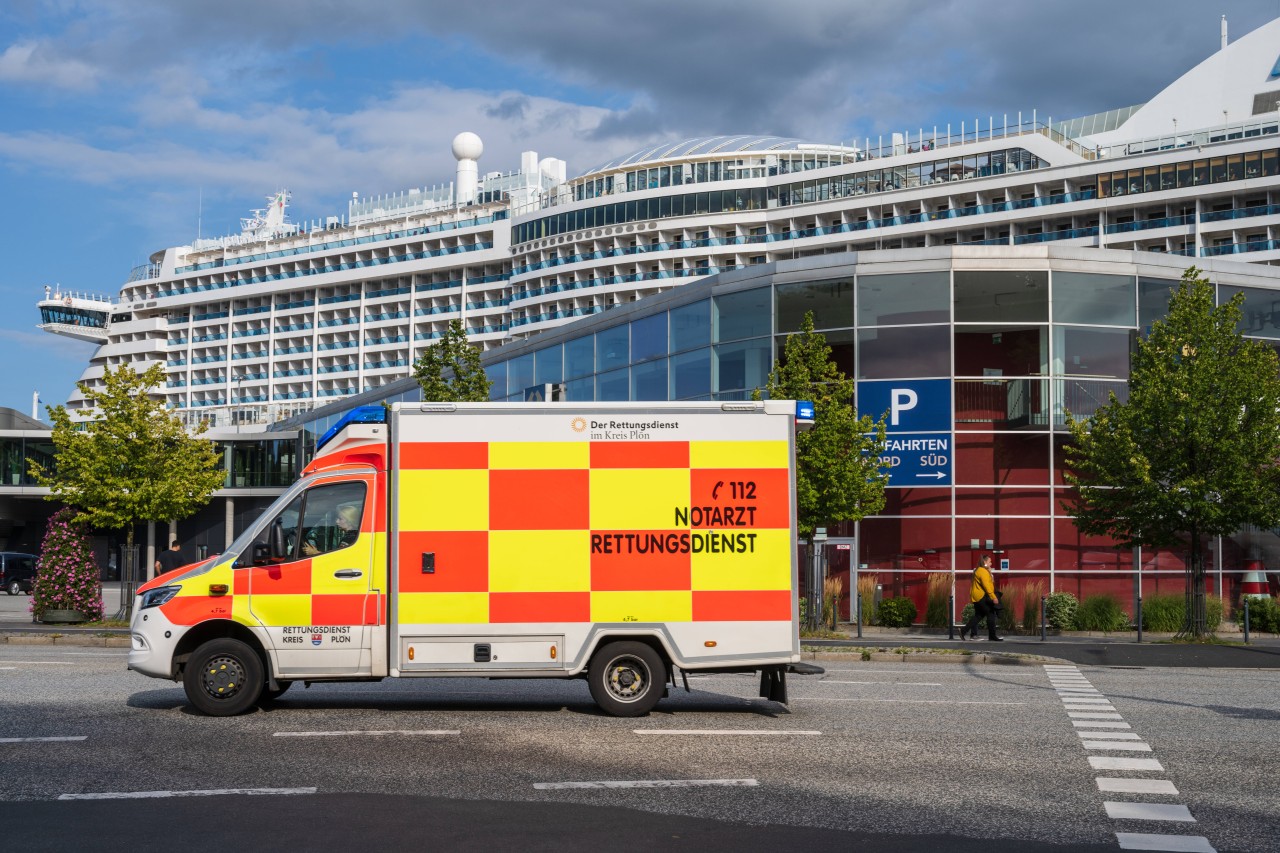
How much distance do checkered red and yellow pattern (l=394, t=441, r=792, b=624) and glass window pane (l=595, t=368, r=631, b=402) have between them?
81.6 ft

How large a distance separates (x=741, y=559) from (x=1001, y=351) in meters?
21.7

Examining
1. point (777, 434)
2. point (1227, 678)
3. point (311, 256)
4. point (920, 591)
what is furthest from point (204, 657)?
point (311, 256)

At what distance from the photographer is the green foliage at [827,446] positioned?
89.6ft

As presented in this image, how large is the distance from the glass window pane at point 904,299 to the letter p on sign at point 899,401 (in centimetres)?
169

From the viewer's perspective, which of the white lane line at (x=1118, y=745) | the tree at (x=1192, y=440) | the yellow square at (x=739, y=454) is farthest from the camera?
the tree at (x=1192, y=440)

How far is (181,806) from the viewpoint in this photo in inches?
321

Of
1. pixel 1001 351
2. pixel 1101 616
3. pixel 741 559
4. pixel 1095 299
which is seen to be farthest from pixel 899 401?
pixel 741 559

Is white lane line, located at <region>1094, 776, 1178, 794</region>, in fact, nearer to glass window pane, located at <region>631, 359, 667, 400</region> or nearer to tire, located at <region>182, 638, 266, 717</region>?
tire, located at <region>182, 638, 266, 717</region>

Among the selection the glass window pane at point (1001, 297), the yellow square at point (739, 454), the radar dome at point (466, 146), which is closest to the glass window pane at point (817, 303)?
the glass window pane at point (1001, 297)

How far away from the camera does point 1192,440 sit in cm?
2588

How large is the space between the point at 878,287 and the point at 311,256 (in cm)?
9940

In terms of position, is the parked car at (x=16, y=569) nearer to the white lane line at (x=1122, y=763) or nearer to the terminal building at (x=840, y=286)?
the terminal building at (x=840, y=286)

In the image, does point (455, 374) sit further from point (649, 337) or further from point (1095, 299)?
point (1095, 299)

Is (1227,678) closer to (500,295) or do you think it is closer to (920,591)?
(920,591)
